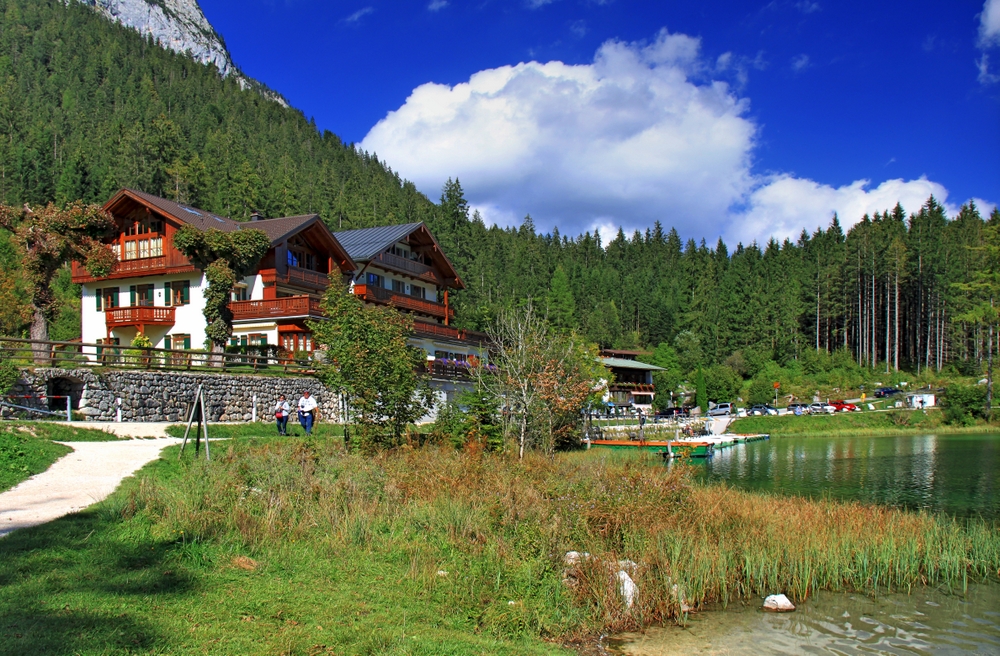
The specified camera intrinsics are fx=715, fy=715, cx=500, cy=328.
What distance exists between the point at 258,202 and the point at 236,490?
3336 inches

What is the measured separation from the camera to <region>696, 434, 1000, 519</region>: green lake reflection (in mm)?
19969

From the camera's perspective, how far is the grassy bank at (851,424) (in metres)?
55.3

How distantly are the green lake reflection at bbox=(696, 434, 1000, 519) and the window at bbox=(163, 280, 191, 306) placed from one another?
3084cm

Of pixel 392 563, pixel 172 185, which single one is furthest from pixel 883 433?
pixel 172 185

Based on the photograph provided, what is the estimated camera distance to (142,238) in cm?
4447

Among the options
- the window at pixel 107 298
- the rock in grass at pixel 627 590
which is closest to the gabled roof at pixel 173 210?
the window at pixel 107 298

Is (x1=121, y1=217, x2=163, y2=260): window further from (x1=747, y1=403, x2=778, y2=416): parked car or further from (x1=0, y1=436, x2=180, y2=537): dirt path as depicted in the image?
(x1=747, y1=403, x2=778, y2=416): parked car

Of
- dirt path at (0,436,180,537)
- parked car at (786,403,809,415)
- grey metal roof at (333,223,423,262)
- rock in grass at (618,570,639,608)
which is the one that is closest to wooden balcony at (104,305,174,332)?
grey metal roof at (333,223,423,262)

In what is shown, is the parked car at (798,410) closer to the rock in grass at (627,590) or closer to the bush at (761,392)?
the bush at (761,392)

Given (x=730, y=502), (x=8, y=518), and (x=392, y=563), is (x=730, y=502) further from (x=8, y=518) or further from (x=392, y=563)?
(x=8, y=518)

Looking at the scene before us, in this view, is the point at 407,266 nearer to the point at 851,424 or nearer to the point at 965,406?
the point at 851,424

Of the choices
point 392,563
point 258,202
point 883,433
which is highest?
point 258,202

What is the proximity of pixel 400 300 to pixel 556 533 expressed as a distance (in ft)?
138

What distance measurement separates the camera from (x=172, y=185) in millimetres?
91938
